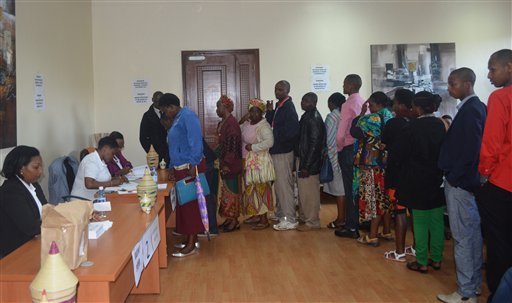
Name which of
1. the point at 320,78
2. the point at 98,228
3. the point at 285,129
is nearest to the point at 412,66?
the point at 320,78

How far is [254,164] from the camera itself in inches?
197

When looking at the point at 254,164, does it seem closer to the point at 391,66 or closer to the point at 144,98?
the point at 144,98

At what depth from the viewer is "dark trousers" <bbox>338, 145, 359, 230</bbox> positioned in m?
4.70

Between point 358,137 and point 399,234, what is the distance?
949 millimetres

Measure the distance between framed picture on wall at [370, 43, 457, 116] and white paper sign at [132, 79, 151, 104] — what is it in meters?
3.38

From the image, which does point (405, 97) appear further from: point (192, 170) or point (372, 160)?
point (192, 170)

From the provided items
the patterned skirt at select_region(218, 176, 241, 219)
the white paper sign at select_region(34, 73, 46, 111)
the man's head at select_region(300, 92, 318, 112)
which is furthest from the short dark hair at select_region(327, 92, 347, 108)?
the white paper sign at select_region(34, 73, 46, 111)

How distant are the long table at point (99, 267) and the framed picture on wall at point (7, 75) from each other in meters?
1.89

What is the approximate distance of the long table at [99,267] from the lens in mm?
1833

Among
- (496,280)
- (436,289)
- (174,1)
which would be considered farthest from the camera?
(174,1)

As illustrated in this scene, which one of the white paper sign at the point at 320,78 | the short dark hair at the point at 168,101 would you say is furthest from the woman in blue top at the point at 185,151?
the white paper sign at the point at 320,78

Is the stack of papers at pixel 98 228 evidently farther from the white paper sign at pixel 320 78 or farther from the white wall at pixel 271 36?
the white paper sign at pixel 320 78

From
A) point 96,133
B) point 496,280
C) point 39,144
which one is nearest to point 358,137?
point 496,280

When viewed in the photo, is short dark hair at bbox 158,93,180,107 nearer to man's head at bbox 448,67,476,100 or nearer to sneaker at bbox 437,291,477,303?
man's head at bbox 448,67,476,100
